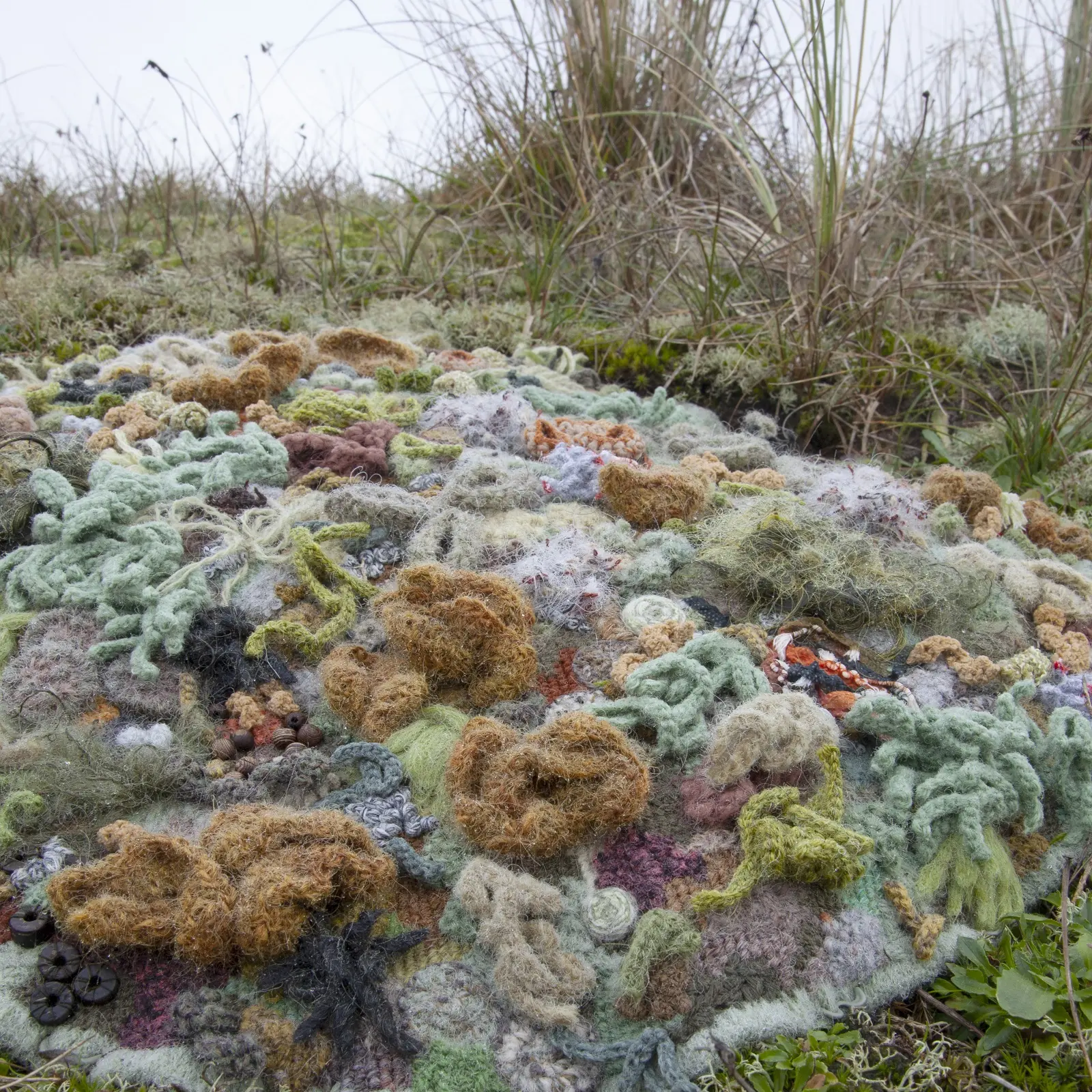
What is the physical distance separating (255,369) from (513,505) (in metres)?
0.93

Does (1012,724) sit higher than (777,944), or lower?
higher

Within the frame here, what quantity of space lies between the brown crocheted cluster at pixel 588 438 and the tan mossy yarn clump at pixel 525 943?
4.24 feet

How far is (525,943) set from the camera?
1311mm

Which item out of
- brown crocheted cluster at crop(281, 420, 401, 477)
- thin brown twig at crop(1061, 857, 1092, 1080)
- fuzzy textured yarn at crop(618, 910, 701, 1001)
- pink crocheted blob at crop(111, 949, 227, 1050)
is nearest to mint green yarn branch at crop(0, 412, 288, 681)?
brown crocheted cluster at crop(281, 420, 401, 477)

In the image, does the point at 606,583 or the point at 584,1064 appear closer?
the point at 584,1064

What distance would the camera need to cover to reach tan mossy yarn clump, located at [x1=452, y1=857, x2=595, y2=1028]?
1268 millimetres

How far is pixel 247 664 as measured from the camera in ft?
5.96

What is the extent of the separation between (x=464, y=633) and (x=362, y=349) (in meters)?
1.61

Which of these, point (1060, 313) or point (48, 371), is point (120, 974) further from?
point (1060, 313)

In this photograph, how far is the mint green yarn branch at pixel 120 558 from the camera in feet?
5.96

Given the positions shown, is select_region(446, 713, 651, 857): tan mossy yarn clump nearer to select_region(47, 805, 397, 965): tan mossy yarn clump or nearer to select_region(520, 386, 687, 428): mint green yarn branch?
select_region(47, 805, 397, 965): tan mossy yarn clump

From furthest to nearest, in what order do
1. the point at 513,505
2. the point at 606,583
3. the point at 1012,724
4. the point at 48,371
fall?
the point at 48,371
the point at 513,505
the point at 606,583
the point at 1012,724

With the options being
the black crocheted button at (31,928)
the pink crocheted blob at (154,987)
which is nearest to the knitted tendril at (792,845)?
the pink crocheted blob at (154,987)

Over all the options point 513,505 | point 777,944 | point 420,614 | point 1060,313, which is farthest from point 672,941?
point 1060,313
